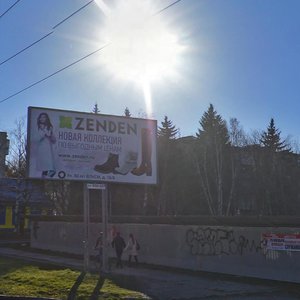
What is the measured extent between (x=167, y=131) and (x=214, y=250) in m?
43.5

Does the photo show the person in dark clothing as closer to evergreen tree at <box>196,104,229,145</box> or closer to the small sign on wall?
the small sign on wall

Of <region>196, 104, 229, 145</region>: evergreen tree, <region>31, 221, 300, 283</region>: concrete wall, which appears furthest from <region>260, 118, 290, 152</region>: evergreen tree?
<region>31, 221, 300, 283</region>: concrete wall

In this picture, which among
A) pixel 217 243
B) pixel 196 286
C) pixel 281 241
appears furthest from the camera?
pixel 217 243

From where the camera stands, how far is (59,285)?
15.9 meters

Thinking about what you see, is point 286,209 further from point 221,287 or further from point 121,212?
point 221,287

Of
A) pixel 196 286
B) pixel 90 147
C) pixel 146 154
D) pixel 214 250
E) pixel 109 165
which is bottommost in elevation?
pixel 196 286

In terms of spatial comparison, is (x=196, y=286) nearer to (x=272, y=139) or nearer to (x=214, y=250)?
(x=214, y=250)

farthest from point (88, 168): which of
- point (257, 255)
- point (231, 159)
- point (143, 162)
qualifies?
point (231, 159)

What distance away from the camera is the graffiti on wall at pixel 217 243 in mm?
19922

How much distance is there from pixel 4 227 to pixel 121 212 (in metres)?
11.7

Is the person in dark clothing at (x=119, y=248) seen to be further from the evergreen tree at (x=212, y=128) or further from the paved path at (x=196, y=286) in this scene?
the evergreen tree at (x=212, y=128)

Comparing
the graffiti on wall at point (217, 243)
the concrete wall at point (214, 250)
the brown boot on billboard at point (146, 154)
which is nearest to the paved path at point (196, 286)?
the concrete wall at point (214, 250)

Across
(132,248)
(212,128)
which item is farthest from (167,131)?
(132,248)

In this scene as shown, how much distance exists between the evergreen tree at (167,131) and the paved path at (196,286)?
138ft
